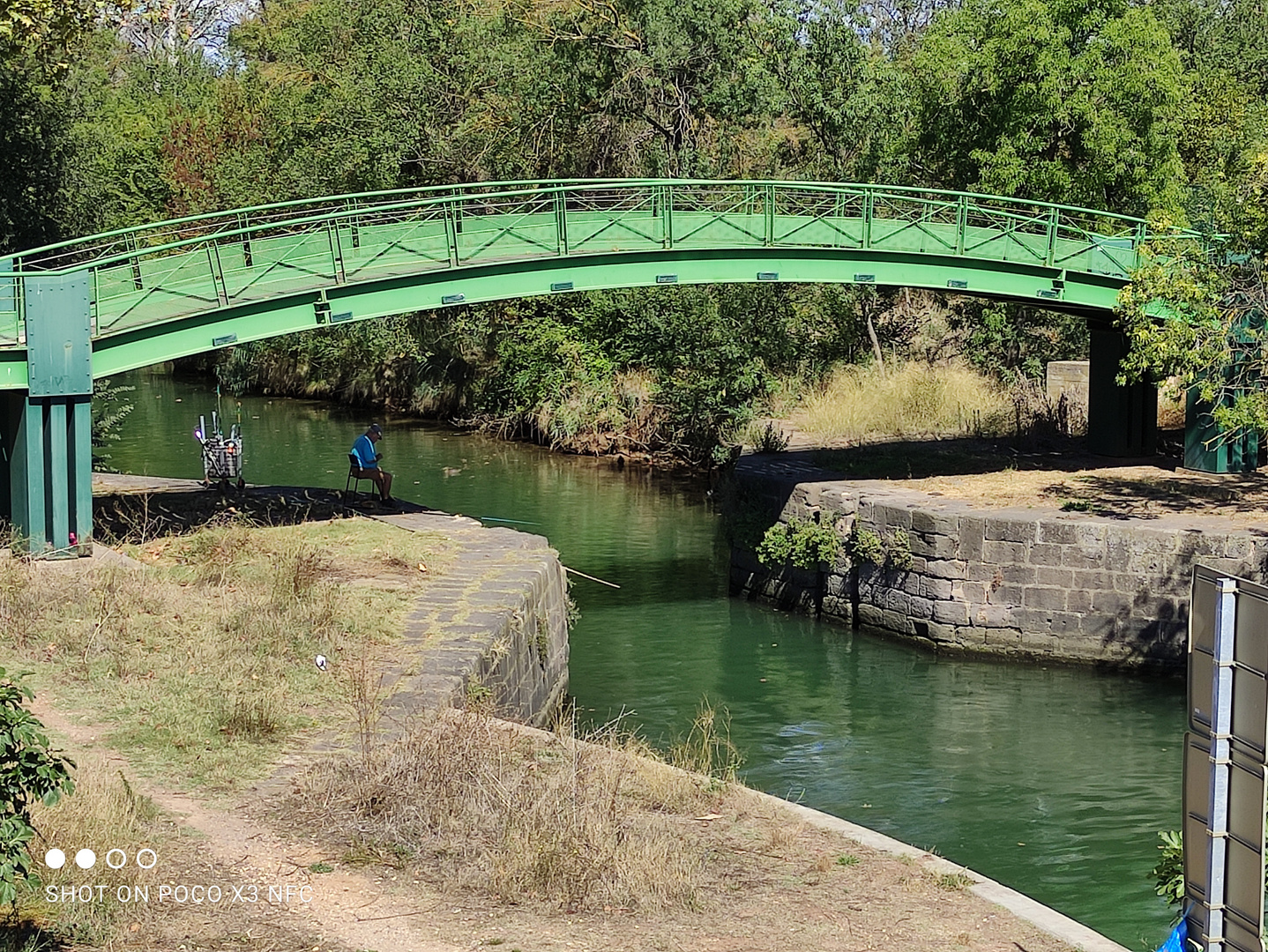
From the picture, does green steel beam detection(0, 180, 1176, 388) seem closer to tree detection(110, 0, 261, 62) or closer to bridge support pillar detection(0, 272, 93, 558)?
bridge support pillar detection(0, 272, 93, 558)

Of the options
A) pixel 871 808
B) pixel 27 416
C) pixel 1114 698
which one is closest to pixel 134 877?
pixel 871 808

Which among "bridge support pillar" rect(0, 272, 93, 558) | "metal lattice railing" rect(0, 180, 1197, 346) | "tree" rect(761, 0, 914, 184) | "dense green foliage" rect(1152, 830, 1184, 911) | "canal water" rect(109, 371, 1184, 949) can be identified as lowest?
"canal water" rect(109, 371, 1184, 949)

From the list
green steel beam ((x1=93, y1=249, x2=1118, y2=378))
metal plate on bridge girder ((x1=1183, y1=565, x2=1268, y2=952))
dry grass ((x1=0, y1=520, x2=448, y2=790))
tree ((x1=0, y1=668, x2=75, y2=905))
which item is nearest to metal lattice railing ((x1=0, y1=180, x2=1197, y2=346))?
green steel beam ((x1=93, y1=249, x2=1118, y2=378))

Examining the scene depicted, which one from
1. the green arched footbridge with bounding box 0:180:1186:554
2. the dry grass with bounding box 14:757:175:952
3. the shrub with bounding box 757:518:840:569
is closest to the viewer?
the dry grass with bounding box 14:757:175:952

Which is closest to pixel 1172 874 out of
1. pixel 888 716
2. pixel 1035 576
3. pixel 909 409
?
pixel 888 716

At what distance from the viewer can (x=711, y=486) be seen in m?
29.2

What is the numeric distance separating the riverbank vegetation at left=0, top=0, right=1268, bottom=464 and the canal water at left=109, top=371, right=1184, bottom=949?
6417mm

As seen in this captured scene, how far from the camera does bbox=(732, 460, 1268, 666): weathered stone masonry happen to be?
1777cm

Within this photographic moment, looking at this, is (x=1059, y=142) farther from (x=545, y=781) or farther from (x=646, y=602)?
(x=545, y=781)

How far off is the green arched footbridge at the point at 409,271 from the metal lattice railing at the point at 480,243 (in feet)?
0.08

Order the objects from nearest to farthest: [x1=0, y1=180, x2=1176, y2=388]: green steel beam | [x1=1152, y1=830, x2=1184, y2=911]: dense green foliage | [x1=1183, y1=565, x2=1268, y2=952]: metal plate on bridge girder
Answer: [x1=1183, y1=565, x2=1268, y2=952]: metal plate on bridge girder < [x1=1152, y1=830, x2=1184, y2=911]: dense green foliage < [x1=0, y1=180, x2=1176, y2=388]: green steel beam

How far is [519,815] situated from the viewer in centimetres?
845

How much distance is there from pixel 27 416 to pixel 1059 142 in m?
18.8

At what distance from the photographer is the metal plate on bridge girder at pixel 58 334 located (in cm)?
1549
